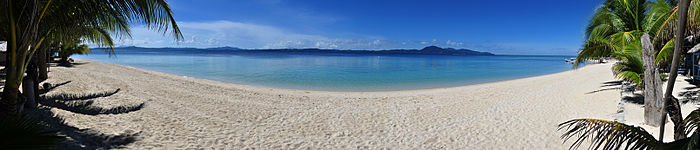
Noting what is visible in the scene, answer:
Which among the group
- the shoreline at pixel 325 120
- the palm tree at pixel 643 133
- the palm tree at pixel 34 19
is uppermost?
the palm tree at pixel 34 19

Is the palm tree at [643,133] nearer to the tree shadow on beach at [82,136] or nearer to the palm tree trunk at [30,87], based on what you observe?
the tree shadow on beach at [82,136]

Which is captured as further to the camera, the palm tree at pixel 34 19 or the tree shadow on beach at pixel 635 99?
the tree shadow on beach at pixel 635 99

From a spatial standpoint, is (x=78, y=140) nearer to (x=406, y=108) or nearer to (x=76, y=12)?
(x=76, y=12)

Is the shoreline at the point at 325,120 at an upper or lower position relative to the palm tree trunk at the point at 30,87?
lower

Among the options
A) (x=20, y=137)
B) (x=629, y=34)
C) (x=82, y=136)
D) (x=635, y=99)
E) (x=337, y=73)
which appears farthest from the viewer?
(x=337, y=73)

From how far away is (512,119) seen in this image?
267 inches

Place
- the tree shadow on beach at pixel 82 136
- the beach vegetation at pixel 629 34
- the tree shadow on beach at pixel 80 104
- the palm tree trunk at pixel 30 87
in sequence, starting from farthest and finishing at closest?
1. the beach vegetation at pixel 629 34
2. the tree shadow on beach at pixel 80 104
3. the palm tree trunk at pixel 30 87
4. the tree shadow on beach at pixel 82 136

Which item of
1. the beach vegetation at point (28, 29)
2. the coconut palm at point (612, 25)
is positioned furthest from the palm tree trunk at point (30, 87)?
the coconut palm at point (612, 25)

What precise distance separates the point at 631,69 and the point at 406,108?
198 inches

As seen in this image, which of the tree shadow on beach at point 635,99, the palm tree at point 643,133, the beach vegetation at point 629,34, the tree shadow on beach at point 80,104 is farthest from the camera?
the tree shadow on beach at point 635,99

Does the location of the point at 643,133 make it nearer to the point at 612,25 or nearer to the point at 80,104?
the point at 80,104

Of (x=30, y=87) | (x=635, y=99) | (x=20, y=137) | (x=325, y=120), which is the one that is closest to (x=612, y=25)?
(x=635, y=99)

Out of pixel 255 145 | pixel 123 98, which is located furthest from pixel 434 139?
pixel 123 98

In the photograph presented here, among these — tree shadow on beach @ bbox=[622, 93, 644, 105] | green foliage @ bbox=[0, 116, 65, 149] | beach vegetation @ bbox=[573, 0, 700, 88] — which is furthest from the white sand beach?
green foliage @ bbox=[0, 116, 65, 149]
